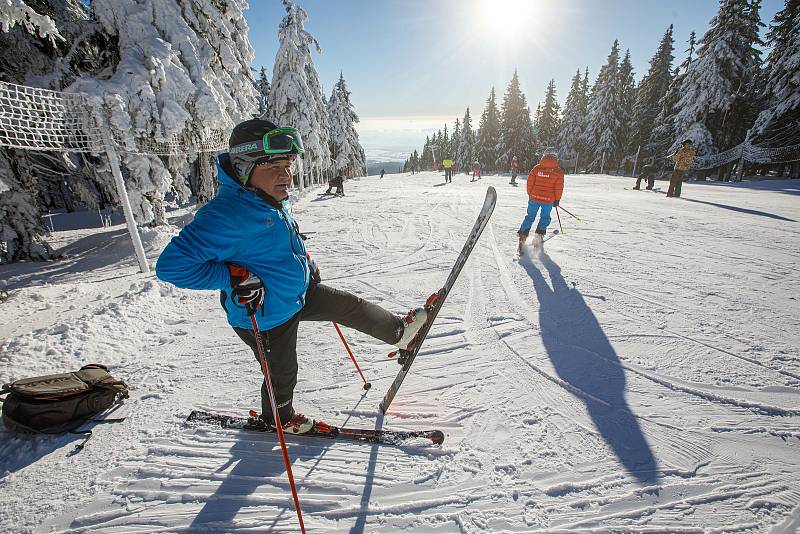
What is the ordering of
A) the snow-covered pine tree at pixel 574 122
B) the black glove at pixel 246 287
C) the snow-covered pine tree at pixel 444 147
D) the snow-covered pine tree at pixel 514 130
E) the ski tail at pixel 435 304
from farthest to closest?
1. the snow-covered pine tree at pixel 444 147
2. the snow-covered pine tree at pixel 514 130
3. the snow-covered pine tree at pixel 574 122
4. the ski tail at pixel 435 304
5. the black glove at pixel 246 287

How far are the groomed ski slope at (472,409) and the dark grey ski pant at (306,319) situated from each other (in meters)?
0.55

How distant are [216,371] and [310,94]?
23.8 meters

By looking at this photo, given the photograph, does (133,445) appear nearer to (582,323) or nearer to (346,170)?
(582,323)

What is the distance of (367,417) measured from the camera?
3014 mm

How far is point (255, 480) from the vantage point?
7.83 ft

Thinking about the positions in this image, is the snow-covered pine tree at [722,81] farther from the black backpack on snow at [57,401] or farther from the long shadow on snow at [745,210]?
the black backpack on snow at [57,401]

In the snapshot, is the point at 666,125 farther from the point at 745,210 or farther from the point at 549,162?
the point at 549,162

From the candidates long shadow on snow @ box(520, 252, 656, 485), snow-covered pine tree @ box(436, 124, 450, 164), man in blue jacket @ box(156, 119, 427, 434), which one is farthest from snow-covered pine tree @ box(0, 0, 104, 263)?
snow-covered pine tree @ box(436, 124, 450, 164)

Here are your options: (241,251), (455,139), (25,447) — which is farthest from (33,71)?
(455,139)

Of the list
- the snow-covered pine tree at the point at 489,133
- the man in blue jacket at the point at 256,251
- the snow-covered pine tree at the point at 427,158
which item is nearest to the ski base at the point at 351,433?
the man in blue jacket at the point at 256,251

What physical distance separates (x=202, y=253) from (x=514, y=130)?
51.6 m

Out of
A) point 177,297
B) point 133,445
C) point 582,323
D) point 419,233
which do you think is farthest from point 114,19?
point 582,323

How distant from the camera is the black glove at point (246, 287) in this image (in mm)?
2025

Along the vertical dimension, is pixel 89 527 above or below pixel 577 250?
below
